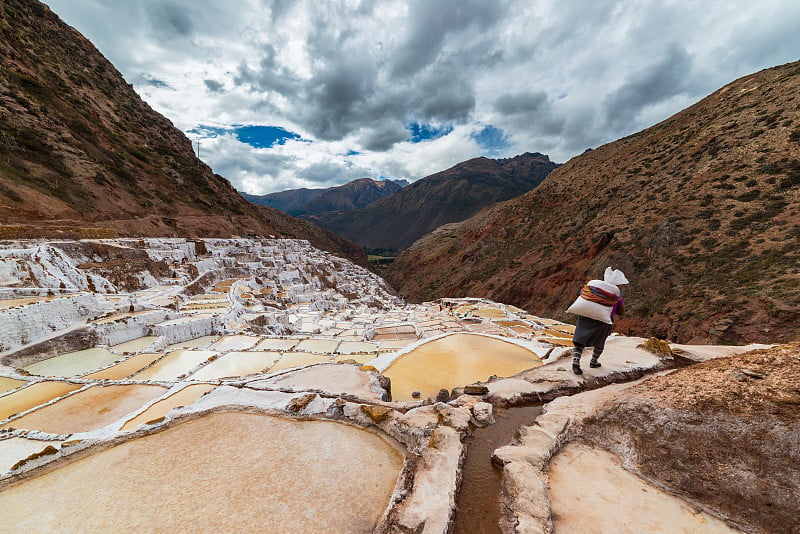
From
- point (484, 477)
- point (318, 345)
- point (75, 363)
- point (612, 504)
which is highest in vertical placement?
point (612, 504)

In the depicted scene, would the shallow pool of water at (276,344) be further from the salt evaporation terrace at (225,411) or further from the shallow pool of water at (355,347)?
the shallow pool of water at (355,347)

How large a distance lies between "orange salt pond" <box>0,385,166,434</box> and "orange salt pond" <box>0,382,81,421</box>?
1.83 ft

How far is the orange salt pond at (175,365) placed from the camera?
11445 millimetres

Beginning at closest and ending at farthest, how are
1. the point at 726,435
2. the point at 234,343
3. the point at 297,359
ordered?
the point at 726,435 < the point at 297,359 < the point at 234,343

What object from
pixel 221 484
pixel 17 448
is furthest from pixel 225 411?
pixel 17 448

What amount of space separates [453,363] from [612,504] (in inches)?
277

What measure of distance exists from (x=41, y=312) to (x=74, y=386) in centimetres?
566

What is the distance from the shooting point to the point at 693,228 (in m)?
23.2

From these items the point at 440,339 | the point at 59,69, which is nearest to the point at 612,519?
the point at 440,339

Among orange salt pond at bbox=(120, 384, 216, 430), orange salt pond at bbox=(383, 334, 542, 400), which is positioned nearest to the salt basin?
orange salt pond at bbox=(383, 334, 542, 400)

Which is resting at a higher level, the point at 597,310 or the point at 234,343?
the point at 597,310

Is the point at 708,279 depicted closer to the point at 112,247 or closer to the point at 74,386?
the point at 74,386

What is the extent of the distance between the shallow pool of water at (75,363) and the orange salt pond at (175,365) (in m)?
2.11

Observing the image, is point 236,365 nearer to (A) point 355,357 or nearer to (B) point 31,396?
(A) point 355,357
